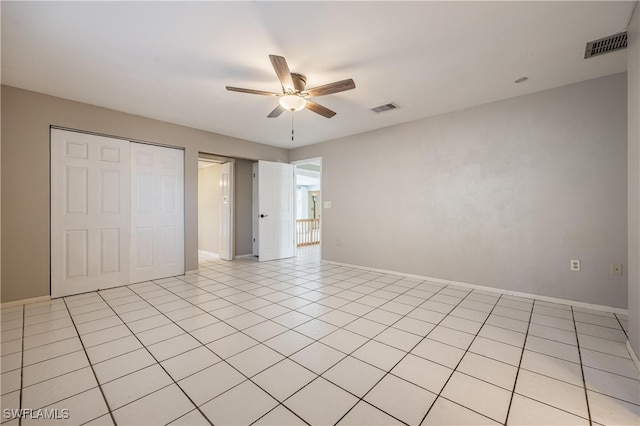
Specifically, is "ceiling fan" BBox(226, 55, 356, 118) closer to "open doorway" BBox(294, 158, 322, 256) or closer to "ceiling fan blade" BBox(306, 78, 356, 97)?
"ceiling fan blade" BBox(306, 78, 356, 97)

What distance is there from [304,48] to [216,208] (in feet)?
16.5

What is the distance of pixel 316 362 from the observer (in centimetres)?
191

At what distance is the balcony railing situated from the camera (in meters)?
8.52

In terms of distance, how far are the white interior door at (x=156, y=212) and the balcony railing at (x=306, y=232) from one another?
420cm

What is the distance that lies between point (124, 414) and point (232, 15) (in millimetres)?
2780

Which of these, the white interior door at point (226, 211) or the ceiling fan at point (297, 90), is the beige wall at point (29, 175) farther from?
the ceiling fan at point (297, 90)

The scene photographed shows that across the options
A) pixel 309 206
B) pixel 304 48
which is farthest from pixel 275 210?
pixel 309 206

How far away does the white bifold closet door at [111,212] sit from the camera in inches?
134

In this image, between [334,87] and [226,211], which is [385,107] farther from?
[226,211]

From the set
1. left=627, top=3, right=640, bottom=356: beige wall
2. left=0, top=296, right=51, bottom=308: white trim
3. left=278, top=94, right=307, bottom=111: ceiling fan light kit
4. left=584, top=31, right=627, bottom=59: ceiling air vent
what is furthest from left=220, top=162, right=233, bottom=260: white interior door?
left=627, top=3, right=640, bottom=356: beige wall

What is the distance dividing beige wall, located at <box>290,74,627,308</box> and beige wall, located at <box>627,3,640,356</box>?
1.16 m

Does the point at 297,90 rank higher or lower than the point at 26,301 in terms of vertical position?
higher

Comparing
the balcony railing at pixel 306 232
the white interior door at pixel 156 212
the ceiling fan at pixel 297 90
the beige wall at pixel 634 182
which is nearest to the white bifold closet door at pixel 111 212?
the white interior door at pixel 156 212

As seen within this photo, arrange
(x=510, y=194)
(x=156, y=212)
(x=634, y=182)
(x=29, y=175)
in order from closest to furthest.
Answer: (x=634, y=182), (x=29, y=175), (x=510, y=194), (x=156, y=212)
